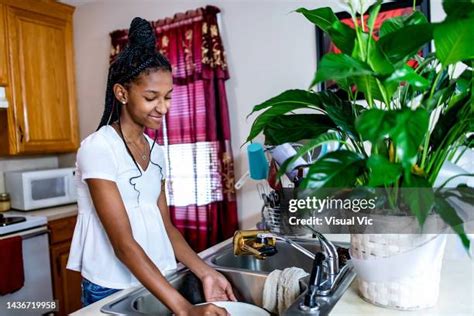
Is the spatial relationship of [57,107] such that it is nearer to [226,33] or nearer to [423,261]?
[226,33]

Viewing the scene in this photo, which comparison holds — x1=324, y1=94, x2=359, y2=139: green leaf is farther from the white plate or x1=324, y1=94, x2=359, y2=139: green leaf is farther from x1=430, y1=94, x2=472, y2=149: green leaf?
the white plate

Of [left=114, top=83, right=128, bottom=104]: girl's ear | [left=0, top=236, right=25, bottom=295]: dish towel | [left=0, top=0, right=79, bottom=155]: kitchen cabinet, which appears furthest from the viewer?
[left=0, top=0, right=79, bottom=155]: kitchen cabinet

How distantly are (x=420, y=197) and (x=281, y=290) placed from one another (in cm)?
53

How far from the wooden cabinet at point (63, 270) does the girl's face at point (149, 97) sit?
161 centimetres

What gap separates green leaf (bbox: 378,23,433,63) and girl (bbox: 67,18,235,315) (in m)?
0.66

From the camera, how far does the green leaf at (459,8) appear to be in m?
0.56

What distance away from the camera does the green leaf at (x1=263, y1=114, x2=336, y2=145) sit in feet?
2.74

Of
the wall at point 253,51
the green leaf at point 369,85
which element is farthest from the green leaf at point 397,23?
the wall at point 253,51

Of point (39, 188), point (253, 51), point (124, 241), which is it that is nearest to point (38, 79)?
point (39, 188)

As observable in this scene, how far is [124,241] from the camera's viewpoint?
3.26 feet

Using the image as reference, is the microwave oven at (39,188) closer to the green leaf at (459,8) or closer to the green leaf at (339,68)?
the green leaf at (339,68)

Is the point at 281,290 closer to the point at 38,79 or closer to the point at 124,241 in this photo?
the point at 124,241

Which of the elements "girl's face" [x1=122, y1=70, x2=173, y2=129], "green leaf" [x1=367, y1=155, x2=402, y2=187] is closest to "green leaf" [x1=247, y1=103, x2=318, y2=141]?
"green leaf" [x1=367, y1=155, x2=402, y2=187]

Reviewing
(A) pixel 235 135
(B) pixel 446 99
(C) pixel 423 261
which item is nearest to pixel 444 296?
(C) pixel 423 261
